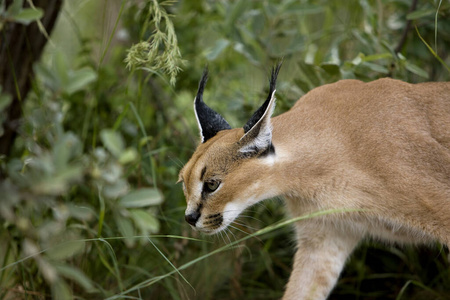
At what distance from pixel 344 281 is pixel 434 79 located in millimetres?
1821

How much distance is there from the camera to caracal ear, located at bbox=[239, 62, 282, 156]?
9.07ft

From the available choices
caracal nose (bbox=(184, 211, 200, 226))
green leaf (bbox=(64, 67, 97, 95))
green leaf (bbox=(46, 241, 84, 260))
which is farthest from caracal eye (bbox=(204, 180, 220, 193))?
green leaf (bbox=(46, 241, 84, 260))

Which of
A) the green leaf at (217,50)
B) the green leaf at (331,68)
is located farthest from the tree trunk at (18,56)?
the green leaf at (331,68)

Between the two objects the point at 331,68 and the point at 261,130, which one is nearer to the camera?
the point at 261,130

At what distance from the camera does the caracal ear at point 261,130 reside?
276 centimetres

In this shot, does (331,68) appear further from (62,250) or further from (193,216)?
(62,250)

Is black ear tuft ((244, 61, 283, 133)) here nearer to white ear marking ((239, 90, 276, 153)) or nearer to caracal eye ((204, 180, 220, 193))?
white ear marking ((239, 90, 276, 153))

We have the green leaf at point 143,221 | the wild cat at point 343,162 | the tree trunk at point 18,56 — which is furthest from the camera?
the tree trunk at point 18,56

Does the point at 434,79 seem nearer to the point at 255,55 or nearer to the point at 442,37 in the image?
the point at 442,37

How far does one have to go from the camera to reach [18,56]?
3.55 metres

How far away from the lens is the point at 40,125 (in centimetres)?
225

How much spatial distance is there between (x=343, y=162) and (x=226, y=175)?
2.16 feet

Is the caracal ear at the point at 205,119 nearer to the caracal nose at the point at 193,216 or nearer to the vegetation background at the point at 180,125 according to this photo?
the vegetation background at the point at 180,125

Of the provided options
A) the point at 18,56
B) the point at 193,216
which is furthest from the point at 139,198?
the point at 18,56
